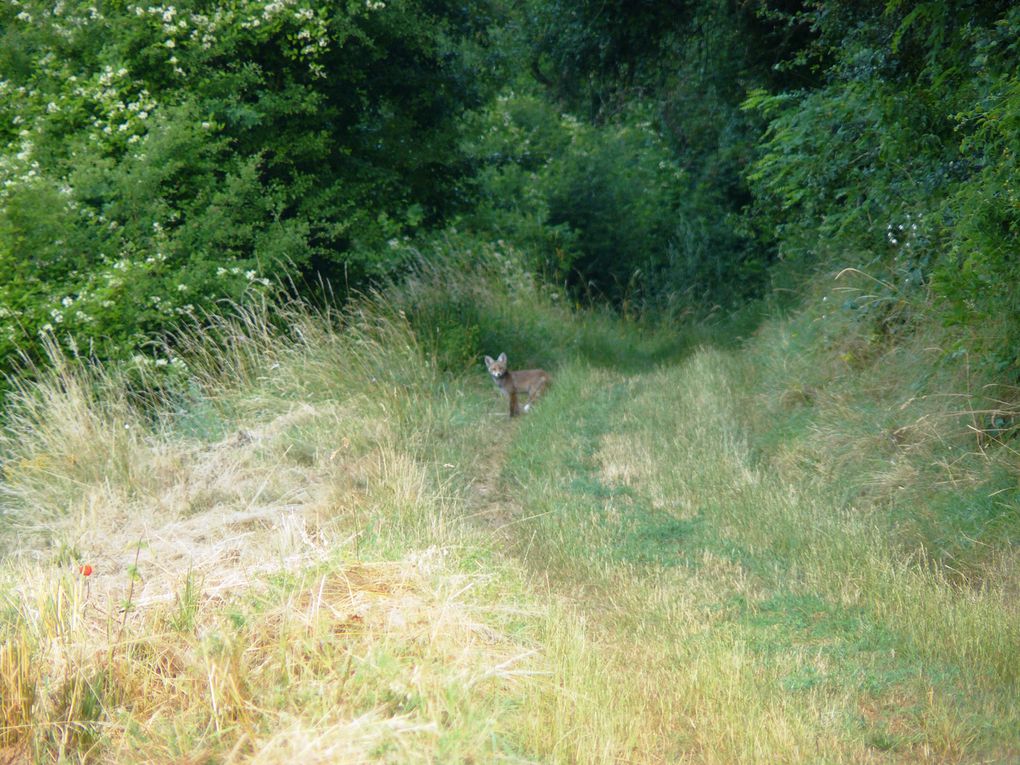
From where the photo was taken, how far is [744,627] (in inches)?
217

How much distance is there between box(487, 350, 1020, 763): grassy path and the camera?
4297mm

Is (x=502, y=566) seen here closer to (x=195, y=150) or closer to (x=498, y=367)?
(x=498, y=367)

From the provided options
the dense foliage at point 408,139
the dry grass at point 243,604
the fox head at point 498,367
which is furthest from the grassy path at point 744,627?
the fox head at point 498,367

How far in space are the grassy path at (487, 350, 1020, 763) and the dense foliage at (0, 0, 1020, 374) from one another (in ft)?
6.52

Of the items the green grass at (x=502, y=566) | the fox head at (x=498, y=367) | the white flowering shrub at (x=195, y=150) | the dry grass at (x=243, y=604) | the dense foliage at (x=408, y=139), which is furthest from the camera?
the fox head at (x=498, y=367)

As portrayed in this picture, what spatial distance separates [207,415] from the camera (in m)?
10.0

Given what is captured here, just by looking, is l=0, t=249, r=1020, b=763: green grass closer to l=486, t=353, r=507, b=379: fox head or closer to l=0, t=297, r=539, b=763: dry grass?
l=0, t=297, r=539, b=763: dry grass

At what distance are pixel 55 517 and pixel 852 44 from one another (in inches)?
341

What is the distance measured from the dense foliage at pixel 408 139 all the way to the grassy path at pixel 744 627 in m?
1.99

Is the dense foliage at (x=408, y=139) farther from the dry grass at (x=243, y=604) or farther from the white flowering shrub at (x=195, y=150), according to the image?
the dry grass at (x=243, y=604)

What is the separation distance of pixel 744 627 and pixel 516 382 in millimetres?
7074

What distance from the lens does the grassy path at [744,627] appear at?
4.30m

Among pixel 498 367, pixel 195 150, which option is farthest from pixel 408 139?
pixel 498 367

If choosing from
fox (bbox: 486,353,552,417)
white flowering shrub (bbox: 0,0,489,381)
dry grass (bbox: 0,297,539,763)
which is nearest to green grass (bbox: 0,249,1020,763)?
dry grass (bbox: 0,297,539,763)
